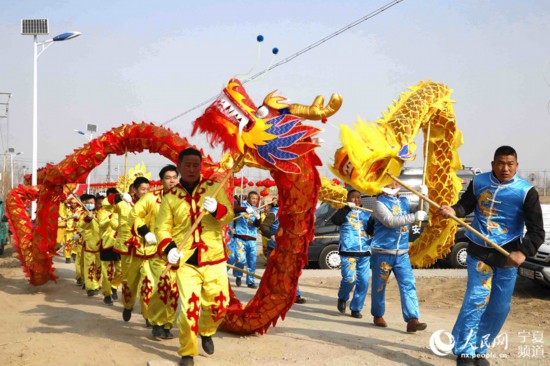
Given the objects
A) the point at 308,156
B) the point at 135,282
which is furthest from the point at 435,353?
the point at 135,282

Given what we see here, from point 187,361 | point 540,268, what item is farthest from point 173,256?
point 540,268

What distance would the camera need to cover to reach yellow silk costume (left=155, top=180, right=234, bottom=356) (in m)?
4.62

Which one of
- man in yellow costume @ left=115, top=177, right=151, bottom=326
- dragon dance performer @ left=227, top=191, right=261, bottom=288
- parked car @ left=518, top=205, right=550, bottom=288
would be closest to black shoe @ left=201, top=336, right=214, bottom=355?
man in yellow costume @ left=115, top=177, right=151, bottom=326

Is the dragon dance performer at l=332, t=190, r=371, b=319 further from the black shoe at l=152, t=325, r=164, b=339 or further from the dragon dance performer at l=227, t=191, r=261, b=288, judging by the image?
the dragon dance performer at l=227, t=191, r=261, b=288

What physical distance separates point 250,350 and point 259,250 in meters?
11.6

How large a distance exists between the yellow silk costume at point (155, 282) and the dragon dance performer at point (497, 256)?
2.74 metres

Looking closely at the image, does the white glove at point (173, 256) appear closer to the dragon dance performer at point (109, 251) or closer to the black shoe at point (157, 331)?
the black shoe at point (157, 331)

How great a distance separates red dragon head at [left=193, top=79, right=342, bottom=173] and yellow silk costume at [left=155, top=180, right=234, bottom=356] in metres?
0.48

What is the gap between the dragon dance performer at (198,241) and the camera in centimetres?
456

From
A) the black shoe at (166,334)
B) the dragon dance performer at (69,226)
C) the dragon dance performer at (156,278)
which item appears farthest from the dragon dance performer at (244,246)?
the dragon dance performer at (69,226)

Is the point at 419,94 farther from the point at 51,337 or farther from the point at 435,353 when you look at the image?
the point at 51,337

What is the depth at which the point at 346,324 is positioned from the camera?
6398mm

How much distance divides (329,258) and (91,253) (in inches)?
205

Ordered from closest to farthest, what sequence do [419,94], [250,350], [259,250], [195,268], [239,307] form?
[195,268] → [250,350] → [239,307] → [419,94] → [259,250]
